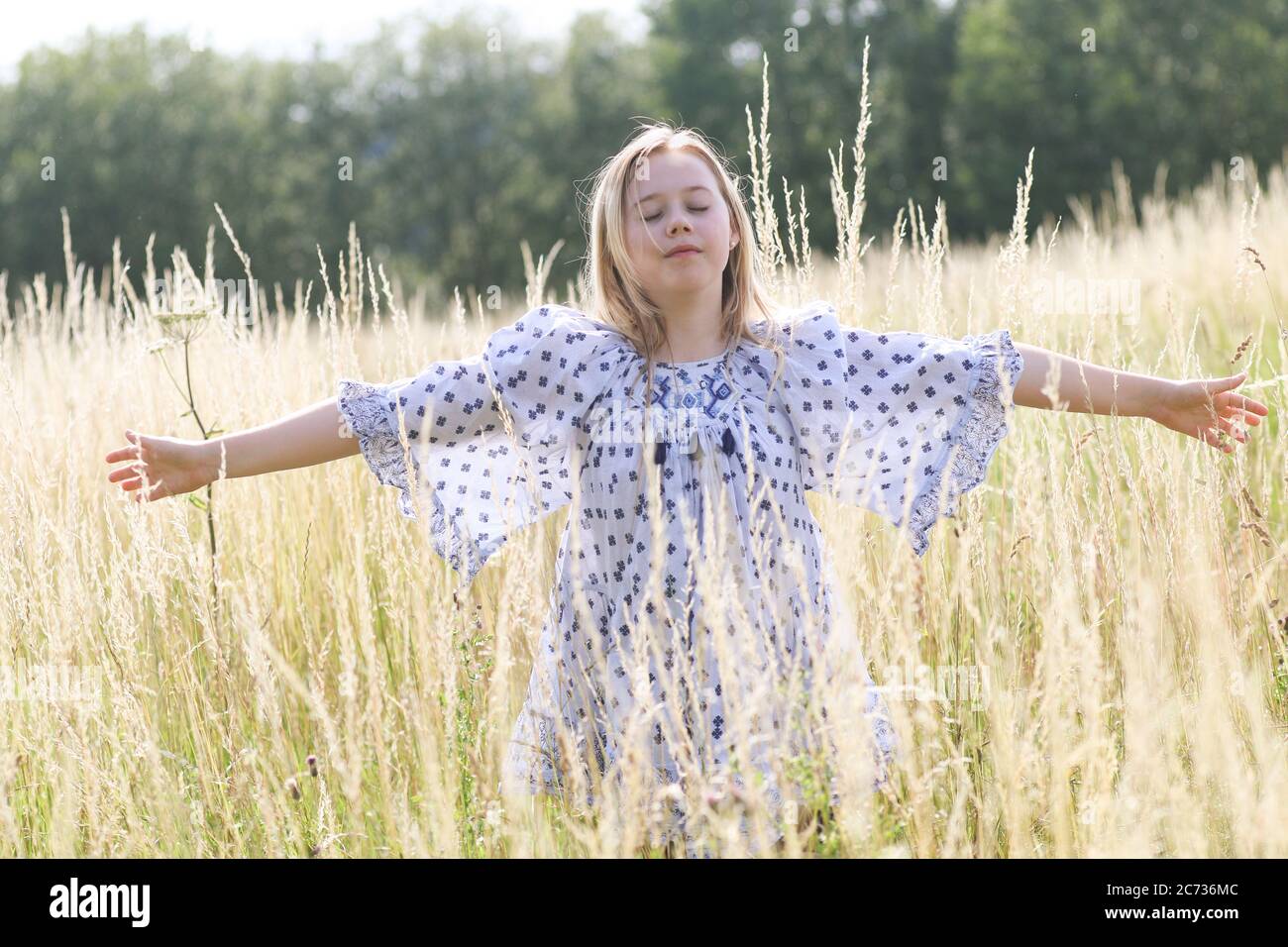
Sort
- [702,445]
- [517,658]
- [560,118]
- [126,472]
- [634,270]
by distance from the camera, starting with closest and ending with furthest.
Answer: [126,472], [702,445], [634,270], [517,658], [560,118]

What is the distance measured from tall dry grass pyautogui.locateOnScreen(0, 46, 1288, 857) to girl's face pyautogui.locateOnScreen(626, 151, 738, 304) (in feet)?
1.10

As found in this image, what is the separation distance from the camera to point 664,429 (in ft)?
6.43

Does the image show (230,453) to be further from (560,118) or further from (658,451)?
(560,118)

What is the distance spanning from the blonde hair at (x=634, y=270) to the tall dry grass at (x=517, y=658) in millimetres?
252

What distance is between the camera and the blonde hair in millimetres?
2053

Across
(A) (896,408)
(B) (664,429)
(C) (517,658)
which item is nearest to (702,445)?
(B) (664,429)

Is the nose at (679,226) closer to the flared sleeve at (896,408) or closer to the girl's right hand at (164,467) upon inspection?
the flared sleeve at (896,408)

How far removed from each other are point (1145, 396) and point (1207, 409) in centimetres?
10

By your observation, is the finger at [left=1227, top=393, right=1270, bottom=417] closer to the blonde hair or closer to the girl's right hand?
the blonde hair

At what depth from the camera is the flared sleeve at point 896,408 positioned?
1990 mm

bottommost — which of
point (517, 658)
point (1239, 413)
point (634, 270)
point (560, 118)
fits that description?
point (517, 658)

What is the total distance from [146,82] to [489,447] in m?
23.4

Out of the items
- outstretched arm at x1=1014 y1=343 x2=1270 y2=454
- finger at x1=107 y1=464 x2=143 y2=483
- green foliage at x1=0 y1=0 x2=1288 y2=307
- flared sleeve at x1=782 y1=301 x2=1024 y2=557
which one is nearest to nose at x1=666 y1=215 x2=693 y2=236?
flared sleeve at x1=782 y1=301 x2=1024 y2=557
